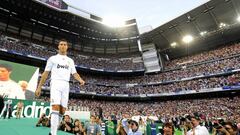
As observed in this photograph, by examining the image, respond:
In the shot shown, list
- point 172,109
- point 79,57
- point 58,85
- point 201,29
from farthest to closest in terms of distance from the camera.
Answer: point 79,57 < point 201,29 < point 172,109 < point 58,85

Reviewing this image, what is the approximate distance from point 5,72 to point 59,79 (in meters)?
21.8

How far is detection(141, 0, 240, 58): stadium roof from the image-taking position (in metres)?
38.9

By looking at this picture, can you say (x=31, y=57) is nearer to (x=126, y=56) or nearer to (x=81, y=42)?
(x=81, y=42)

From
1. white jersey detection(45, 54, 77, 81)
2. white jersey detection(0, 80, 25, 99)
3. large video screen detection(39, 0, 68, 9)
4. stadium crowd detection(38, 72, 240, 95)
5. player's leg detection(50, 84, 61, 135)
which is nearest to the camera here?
player's leg detection(50, 84, 61, 135)

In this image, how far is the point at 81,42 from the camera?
178 feet

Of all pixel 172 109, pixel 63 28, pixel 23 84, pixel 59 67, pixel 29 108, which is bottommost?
pixel 172 109

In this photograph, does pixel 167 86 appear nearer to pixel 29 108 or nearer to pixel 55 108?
pixel 29 108

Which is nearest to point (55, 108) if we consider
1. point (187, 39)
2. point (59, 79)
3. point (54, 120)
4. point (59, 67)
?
point (54, 120)

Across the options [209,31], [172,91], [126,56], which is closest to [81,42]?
[126,56]

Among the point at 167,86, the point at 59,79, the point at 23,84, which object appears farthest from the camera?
the point at 167,86

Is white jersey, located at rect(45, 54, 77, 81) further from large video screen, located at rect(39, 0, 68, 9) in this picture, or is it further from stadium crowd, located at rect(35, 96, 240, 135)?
large video screen, located at rect(39, 0, 68, 9)

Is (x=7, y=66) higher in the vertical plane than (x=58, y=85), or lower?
higher

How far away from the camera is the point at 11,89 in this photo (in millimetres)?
23438

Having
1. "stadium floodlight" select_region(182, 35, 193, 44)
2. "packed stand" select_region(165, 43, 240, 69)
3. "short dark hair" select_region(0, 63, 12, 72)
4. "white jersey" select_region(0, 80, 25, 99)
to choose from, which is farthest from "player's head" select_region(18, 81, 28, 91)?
"stadium floodlight" select_region(182, 35, 193, 44)
